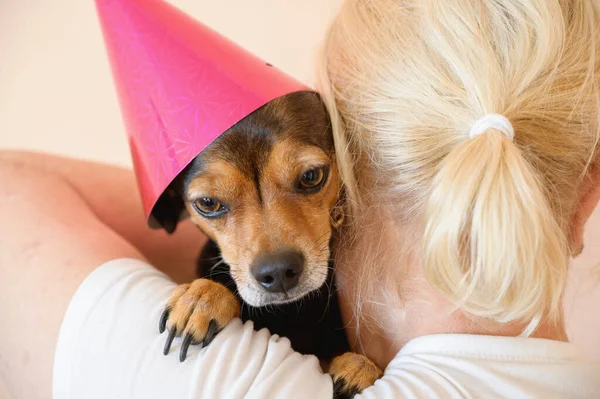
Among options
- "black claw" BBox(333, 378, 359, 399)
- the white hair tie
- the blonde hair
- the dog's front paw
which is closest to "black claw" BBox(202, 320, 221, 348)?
the dog's front paw

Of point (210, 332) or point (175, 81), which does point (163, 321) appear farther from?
point (175, 81)

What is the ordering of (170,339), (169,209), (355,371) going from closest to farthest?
1. (170,339)
2. (355,371)
3. (169,209)

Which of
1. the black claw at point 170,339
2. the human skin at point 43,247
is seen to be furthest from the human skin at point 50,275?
the black claw at point 170,339

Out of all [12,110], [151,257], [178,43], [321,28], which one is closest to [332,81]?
[178,43]

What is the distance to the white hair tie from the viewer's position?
2.61 feet

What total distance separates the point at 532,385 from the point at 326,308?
57 cm

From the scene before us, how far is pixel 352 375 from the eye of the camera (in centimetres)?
106

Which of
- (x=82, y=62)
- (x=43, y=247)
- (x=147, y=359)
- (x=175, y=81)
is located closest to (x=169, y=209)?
(x=43, y=247)

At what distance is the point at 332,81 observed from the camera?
1.03 meters

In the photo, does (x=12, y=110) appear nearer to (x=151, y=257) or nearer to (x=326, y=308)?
(x=151, y=257)

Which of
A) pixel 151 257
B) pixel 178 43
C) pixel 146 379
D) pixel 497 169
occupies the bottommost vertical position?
pixel 151 257

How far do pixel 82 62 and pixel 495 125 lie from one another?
71.2 inches

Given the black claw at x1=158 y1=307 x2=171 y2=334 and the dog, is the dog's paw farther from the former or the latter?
the black claw at x1=158 y1=307 x2=171 y2=334

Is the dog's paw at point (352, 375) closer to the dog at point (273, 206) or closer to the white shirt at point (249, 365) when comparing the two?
the dog at point (273, 206)
